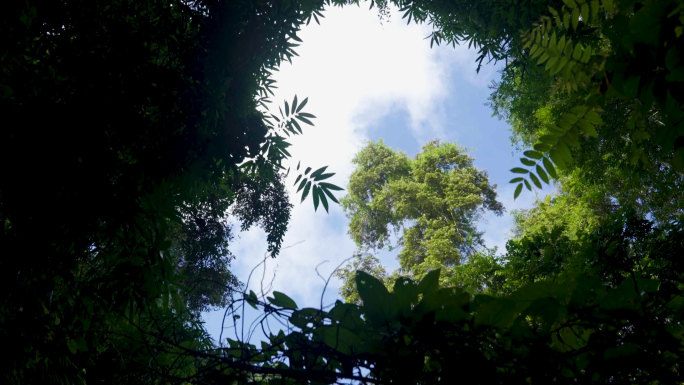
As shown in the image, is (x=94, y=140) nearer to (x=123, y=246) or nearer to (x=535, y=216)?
(x=123, y=246)

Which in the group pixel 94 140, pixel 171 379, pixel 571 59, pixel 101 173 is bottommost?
pixel 171 379

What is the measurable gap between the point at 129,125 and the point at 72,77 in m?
0.49

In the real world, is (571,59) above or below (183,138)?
below

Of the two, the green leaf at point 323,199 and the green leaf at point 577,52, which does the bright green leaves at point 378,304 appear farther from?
the green leaf at point 323,199

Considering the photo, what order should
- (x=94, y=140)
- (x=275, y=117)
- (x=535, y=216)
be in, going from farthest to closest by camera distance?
(x=535, y=216) → (x=275, y=117) → (x=94, y=140)

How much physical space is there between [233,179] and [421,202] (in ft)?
46.6

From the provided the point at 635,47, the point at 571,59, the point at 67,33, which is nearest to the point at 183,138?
the point at 67,33

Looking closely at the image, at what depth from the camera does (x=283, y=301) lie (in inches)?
30.3

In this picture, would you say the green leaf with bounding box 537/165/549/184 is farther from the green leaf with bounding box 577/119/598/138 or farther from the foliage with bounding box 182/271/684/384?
the foliage with bounding box 182/271/684/384

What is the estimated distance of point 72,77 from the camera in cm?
213

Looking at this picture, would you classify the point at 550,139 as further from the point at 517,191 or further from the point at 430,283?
the point at 430,283

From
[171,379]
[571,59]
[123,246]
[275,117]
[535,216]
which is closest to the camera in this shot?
[171,379]

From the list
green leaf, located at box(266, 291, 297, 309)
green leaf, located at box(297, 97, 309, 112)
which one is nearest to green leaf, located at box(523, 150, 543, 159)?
green leaf, located at box(266, 291, 297, 309)

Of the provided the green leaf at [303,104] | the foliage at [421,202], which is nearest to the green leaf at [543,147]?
the green leaf at [303,104]
